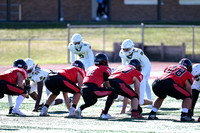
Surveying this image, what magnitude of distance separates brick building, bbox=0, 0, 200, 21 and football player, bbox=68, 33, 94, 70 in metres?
17.4

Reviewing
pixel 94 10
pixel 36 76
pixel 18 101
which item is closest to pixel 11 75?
pixel 18 101

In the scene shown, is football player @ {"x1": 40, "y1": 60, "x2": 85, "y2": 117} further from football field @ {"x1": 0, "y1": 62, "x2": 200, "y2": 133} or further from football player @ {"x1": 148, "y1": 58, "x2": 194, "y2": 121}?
football player @ {"x1": 148, "y1": 58, "x2": 194, "y2": 121}

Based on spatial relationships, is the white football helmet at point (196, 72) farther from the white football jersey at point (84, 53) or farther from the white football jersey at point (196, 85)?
the white football jersey at point (84, 53)

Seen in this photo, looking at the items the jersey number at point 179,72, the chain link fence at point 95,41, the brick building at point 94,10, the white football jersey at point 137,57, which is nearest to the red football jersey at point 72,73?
the white football jersey at point 137,57

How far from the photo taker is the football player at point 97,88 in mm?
9930

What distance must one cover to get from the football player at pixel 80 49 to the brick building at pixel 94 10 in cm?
1740

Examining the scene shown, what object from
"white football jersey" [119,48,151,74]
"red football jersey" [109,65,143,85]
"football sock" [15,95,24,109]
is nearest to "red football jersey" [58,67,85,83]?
"red football jersey" [109,65,143,85]

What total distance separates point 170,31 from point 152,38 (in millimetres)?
1383

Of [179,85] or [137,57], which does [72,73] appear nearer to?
→ [137,57]

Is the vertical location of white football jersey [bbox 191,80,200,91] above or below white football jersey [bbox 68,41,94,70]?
below

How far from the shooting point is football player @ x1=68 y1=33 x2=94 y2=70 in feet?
42.6

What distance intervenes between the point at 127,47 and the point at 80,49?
1932 mm

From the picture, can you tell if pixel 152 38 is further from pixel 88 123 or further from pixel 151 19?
pixel 88 123

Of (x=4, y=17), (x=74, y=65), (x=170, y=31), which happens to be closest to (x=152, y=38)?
(x=170, y=31)
